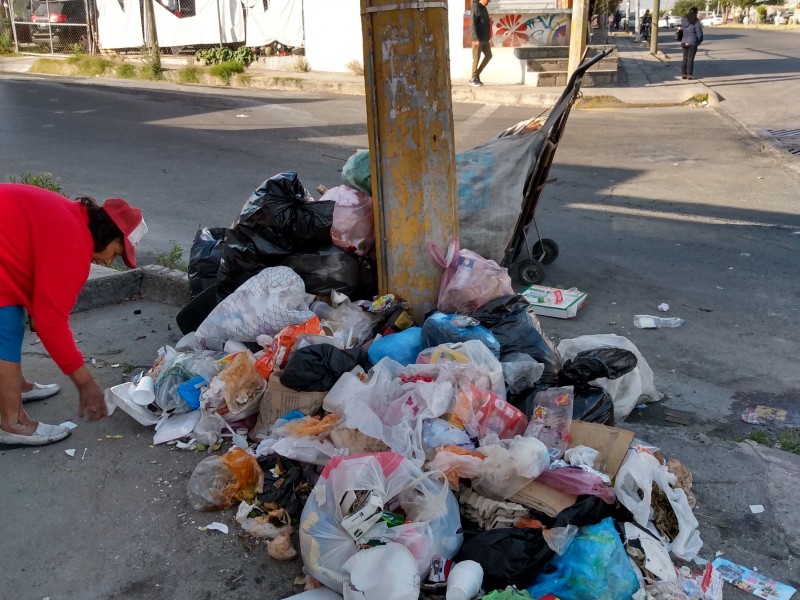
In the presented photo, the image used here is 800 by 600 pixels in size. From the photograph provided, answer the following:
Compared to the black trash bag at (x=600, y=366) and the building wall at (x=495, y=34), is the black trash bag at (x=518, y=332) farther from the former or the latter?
the building wall at (x=495, y=34)

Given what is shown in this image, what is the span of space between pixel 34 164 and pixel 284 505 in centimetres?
764

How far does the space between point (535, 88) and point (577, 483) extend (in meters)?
14.3

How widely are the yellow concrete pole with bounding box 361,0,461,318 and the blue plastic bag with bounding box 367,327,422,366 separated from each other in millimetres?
342

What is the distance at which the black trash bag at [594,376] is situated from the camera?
3.17 m

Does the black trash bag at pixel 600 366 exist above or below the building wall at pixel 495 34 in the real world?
below

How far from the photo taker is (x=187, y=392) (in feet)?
11.1

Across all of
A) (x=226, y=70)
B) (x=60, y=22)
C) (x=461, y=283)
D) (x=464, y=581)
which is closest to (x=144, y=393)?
(x=461, y=283)

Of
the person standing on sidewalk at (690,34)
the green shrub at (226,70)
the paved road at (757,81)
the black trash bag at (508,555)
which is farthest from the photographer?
the green shrub at (226,70)

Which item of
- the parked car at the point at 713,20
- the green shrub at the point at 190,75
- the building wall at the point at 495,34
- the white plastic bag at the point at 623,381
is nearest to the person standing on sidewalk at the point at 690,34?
the building wall at the point at 495,34

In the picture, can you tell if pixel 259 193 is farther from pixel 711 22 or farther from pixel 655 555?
pixel 711 22

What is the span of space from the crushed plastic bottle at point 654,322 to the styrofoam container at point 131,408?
115 inches

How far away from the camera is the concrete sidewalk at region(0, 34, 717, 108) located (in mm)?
14594

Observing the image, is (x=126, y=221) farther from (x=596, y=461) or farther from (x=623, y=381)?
(x=623, y=381)

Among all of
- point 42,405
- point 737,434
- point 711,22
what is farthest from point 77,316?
point 711,22
